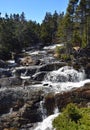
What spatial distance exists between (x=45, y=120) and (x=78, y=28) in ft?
174

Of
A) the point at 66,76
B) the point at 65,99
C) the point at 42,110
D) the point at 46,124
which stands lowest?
the point at 46,124

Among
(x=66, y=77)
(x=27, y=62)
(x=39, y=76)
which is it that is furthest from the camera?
(x=27, y=62)

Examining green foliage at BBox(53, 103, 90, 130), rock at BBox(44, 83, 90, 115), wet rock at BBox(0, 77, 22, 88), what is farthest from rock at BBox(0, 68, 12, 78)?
green foliage at BBox(53, 103, 90, 130)

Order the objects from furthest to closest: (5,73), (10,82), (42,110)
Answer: (5,73) → (10,82) → (42,110)

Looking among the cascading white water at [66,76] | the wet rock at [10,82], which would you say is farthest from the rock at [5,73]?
the cascading white water at [66,76]

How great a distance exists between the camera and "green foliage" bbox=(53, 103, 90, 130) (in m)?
20.5

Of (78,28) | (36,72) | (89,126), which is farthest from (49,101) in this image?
(78,28)

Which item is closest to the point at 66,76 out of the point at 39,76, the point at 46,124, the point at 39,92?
the point at 39,76

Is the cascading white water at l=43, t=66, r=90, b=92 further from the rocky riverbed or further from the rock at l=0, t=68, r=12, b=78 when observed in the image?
the rock at l=0, t=68, r=12, b=78

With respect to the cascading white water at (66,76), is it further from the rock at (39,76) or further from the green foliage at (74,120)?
the green foliage at (74,120)

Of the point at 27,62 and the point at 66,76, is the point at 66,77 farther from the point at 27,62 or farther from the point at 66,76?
the point at 27,62

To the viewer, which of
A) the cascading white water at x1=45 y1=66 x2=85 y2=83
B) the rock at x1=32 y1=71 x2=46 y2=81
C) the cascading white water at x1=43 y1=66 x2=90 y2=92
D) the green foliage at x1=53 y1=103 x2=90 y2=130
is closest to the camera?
the green foliage at x1=53 y1=103 x2=90 y2=130

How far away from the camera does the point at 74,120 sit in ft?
73.6

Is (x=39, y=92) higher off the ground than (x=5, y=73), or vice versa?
(x=5, y=73)
